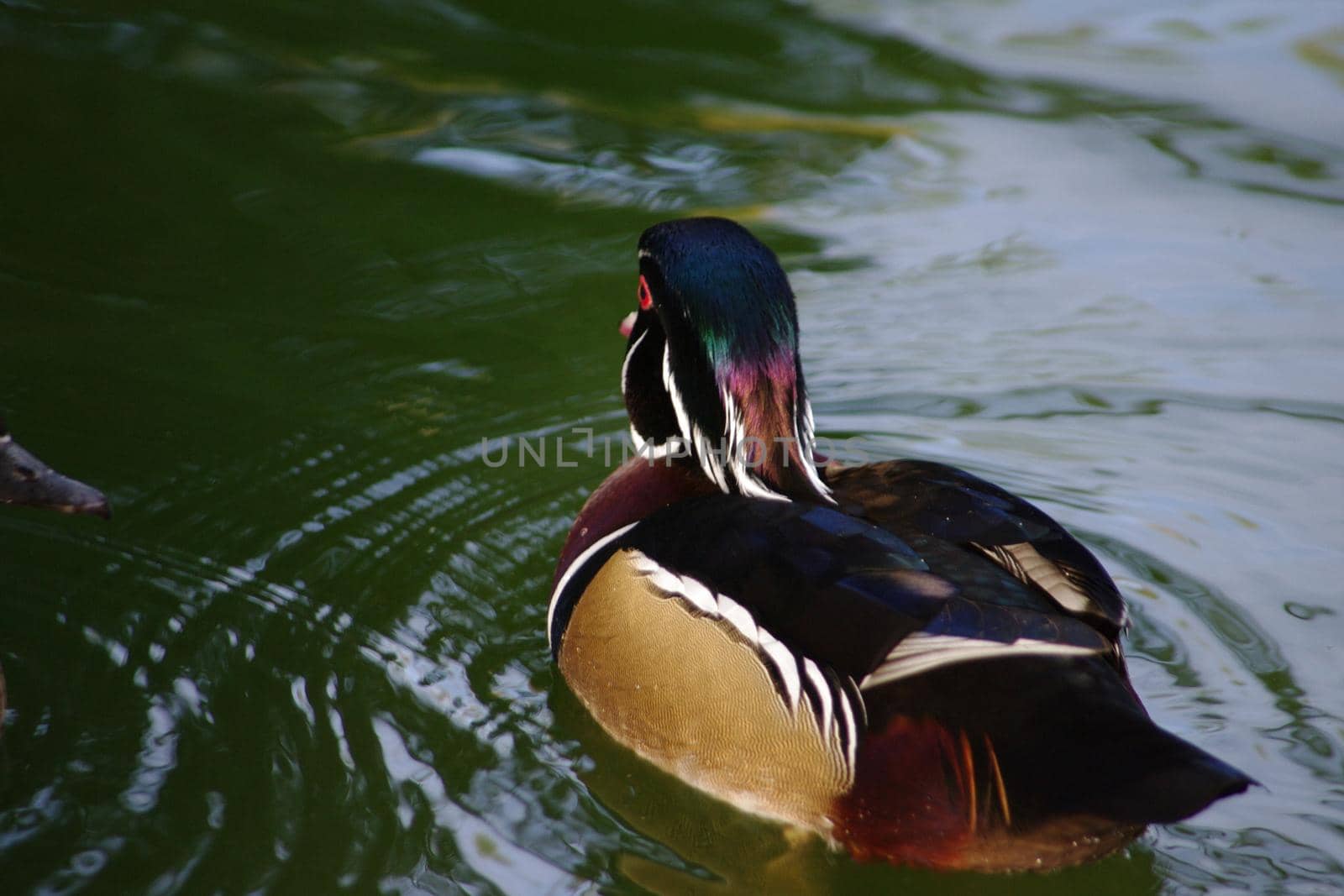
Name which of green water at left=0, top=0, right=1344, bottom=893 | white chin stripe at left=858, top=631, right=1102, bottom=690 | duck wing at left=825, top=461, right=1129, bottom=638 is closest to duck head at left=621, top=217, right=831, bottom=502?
duck wing at left=825, top=461, right=1129, bottom=638

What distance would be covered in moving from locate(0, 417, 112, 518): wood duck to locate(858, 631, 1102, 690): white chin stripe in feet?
6.62


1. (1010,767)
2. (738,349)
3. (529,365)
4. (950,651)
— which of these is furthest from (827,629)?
(529,365)

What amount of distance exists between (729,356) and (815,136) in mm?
3933

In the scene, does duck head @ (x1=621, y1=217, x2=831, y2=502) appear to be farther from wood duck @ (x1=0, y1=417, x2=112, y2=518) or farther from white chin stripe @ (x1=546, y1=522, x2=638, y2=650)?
wood duck @ (x1=0, y1=417, x2=112, y2=518)

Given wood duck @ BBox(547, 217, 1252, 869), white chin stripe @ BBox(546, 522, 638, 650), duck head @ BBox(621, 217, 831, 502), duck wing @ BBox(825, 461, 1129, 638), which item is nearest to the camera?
wood duck @ BBox(547, 217, 1252, 869)

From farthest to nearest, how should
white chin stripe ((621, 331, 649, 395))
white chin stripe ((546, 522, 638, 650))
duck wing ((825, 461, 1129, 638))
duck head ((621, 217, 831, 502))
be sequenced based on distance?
white chin stripe ((621, 331, 649, 395)), white chin stripe ((546, 522, 638, 650)), duck head ((621, 217, 831, 502)), duck wing ((825, 461, 1129, 638))

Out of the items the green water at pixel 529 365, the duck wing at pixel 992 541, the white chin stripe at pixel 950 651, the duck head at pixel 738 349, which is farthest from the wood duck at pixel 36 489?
the white chin stripe at pixel 950 651

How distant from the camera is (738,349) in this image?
145 inches

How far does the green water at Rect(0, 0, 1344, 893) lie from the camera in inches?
133

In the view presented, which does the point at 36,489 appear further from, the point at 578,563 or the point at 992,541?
the point at 992,541

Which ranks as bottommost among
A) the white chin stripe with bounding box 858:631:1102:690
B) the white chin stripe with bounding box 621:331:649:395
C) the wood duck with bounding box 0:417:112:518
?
the wood duck with bounding box 0:417:112:518

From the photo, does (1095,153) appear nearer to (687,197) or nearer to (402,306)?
(687,197)

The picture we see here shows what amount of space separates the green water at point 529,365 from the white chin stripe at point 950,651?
539 mm

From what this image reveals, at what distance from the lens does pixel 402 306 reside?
230 inches
